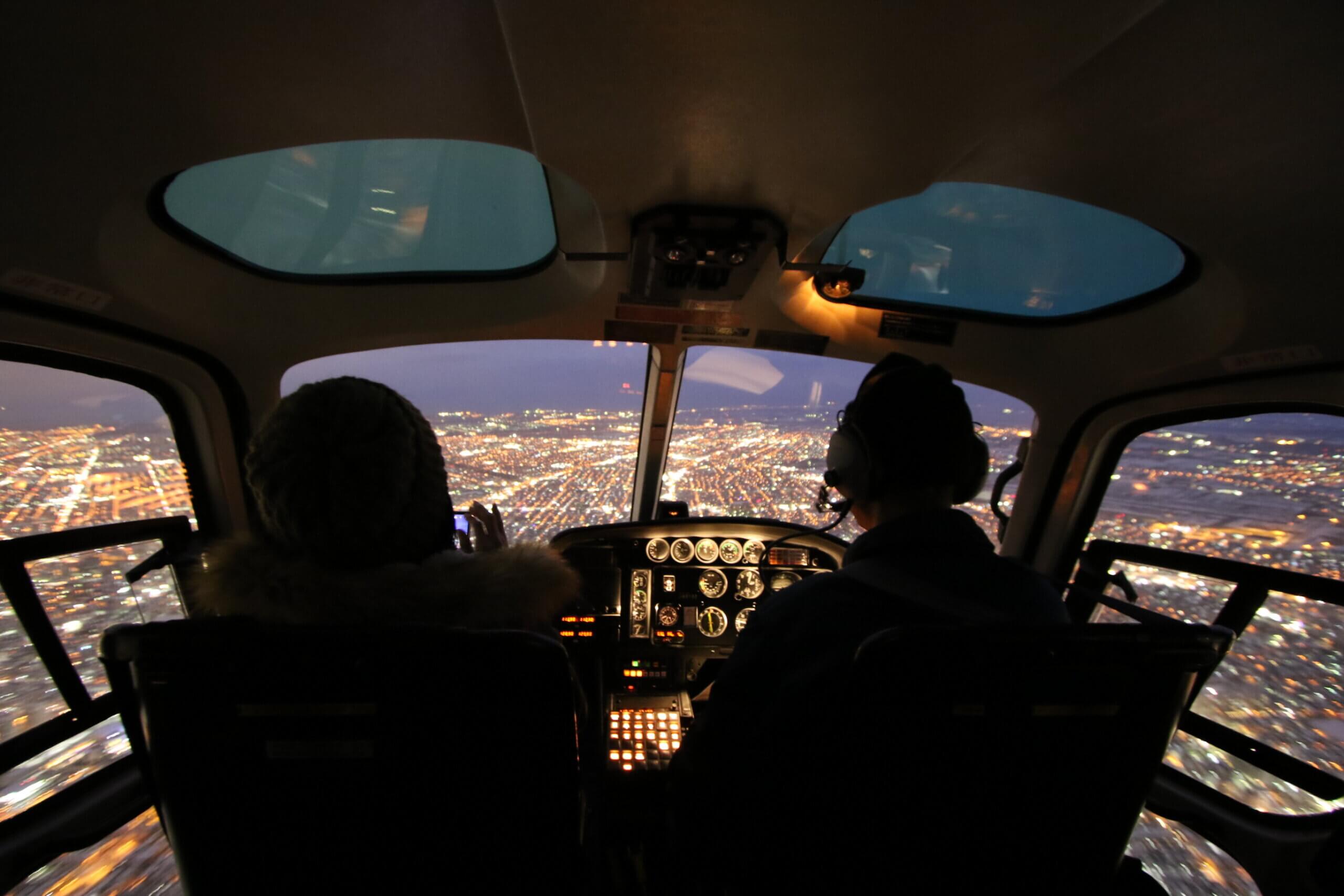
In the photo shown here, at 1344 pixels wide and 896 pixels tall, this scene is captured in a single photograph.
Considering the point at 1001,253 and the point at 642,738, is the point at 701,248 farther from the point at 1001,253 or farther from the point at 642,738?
the point at 642,738

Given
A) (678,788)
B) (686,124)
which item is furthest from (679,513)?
(686,124)

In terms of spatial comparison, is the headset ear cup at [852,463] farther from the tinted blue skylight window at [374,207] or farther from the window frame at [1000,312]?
the tinted blue skylight window at [374,207]

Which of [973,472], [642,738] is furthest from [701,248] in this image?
[642,738]

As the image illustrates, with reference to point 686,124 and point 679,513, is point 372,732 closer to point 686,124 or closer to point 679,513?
point 686,124

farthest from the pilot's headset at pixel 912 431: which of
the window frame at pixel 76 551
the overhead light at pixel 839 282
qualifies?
the window frame at pixel 76 551

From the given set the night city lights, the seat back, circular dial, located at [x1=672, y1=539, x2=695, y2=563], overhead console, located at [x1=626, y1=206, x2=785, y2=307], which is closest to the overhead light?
overhead console, located at [x1=626, y1=206, x2=785, y2=307]
